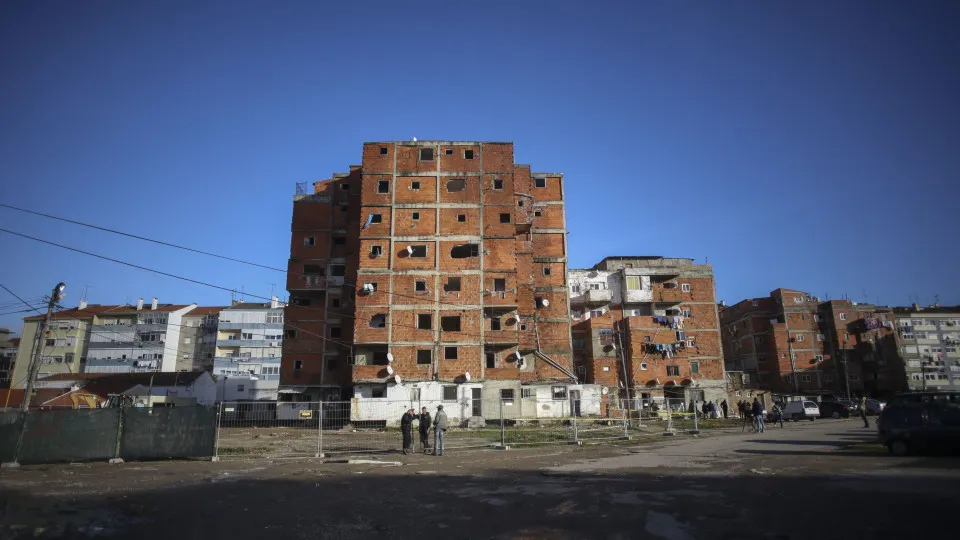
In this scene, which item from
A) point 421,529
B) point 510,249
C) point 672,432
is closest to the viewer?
point 421,529

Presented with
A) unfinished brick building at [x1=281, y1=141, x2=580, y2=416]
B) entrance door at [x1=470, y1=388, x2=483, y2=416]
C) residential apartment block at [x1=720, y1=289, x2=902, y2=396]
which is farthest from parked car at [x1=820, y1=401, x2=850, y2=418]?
entrance door at [x1=470, y1=388, x2=483, y2=416]

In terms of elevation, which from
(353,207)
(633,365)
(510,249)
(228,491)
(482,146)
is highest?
(482,146)

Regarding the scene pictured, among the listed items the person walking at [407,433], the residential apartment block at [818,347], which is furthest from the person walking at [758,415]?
the residential apartment block at [818,347]

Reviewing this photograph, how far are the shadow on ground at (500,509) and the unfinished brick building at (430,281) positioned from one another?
89.0 ft

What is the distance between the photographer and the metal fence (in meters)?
21.8

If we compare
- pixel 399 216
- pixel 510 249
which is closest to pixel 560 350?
pixel 510 249

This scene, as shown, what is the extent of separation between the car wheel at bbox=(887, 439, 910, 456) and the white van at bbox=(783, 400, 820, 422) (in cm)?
3068

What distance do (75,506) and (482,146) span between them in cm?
3869

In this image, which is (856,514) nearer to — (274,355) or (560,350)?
(560,350)

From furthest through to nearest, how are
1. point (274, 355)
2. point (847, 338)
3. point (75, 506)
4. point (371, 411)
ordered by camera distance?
point (274, 355) → point (847, 338) → point (371, 411) → point (75, 506)

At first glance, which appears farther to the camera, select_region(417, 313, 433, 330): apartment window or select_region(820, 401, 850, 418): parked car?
select_region(820, 401, 850, 418): parked car

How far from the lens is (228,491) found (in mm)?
11484

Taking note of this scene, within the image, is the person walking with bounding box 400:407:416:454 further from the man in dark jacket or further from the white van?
the white van

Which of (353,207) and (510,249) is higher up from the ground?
(353,207)
